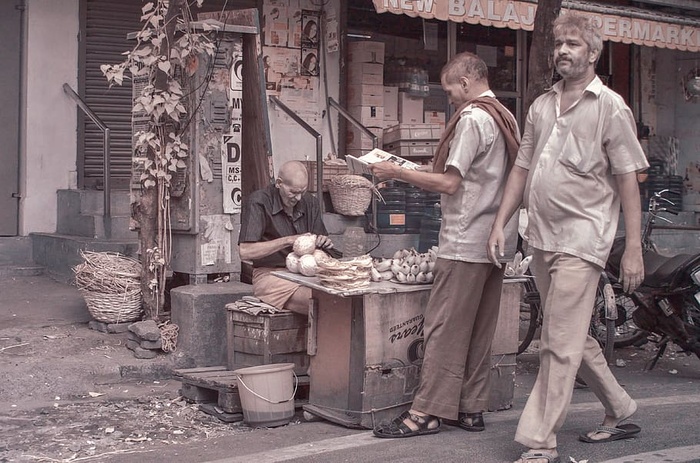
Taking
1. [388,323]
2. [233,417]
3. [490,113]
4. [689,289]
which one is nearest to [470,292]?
[388,323]

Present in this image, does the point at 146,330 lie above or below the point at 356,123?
below

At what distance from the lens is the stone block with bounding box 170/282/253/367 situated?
758cm

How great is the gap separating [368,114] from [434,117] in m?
1.16

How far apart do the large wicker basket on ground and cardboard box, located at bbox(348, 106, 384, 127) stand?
5.55 m

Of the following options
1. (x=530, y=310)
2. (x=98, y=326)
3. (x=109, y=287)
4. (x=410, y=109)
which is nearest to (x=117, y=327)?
(x=98, y=326)

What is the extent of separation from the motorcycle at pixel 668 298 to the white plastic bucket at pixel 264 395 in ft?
10.2

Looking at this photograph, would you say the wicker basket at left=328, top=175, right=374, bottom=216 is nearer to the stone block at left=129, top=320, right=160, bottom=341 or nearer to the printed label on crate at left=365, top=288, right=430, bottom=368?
the stone block at left=129, top=320, right=160, bottom=341

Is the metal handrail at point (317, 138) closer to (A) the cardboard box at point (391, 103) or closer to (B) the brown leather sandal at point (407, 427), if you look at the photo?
Answer: (A) the cardboard box at point (391, 103)

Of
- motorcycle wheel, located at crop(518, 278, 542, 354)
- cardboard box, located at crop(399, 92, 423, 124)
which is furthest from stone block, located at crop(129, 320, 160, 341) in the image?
cardboard box, located at crop(399, 92, 423, 124)

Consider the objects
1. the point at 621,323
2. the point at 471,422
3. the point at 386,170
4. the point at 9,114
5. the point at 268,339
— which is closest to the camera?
the point at 386,170

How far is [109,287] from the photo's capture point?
7844 millimetres

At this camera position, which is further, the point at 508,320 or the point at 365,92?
the point at 365,92

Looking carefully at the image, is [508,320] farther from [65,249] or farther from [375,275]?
[65,249]

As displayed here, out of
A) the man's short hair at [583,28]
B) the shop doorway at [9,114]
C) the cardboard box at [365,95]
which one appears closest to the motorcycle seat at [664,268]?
the man's short hair at [583,28]
